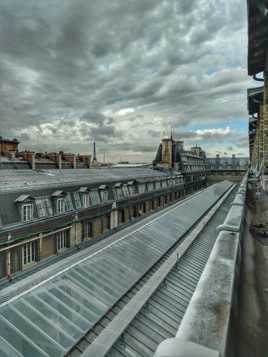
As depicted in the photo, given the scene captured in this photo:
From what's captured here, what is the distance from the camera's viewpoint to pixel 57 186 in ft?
67.8

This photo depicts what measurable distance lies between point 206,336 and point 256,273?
8.67 metres

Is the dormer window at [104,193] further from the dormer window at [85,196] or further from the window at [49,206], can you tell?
the window at [49,206]

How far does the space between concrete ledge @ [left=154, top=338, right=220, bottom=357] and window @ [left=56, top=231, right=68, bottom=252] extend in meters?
17.8

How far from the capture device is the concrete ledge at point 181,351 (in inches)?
80.9

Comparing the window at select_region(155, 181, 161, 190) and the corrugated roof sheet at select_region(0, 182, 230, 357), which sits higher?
the window at select_region(155, 181, 161, 190)

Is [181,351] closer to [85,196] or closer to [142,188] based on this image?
[85,196]

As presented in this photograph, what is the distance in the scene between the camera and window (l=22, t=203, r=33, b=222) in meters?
16.7

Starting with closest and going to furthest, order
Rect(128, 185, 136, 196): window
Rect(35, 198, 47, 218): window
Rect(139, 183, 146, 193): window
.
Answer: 1. Rect(35, 198, 47, 218): window
2. Rect(128, 185, 136, 196): window
3. Rect(139, 183, 146, 193): window

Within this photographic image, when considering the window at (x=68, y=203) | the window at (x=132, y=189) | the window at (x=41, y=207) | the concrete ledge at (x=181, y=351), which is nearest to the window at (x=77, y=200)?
the window at (x=68, y=203)

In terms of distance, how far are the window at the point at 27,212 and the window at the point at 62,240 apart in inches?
104

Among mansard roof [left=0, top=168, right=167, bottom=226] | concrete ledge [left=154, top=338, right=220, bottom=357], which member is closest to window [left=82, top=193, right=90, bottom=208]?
mansard roof [left=0, top=168, right=167, bottom=226]

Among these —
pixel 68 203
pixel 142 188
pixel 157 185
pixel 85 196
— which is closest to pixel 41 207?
pixel 68 203

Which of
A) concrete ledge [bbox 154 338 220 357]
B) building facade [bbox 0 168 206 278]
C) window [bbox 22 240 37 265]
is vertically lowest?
window [bbox 22 240 37 265]

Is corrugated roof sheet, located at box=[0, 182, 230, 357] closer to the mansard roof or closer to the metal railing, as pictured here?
the metal railing
